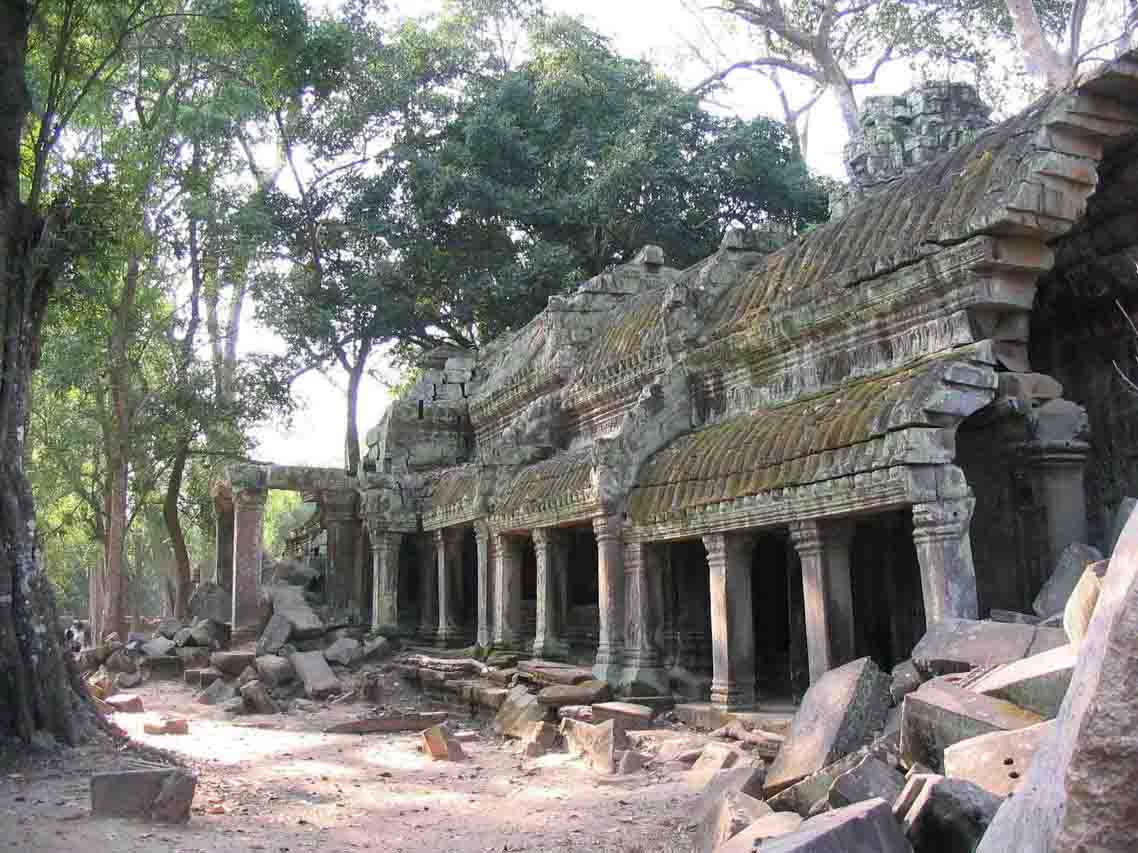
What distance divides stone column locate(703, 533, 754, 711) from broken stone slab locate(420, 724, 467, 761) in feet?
8.35

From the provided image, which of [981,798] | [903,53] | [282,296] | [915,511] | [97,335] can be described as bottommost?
[981,798]

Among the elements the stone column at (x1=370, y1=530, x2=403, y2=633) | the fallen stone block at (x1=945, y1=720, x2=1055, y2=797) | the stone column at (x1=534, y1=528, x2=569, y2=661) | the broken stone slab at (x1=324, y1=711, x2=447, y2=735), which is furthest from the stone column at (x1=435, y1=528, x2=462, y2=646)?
the fallen stone block at (x1=945, y1=720, x2=1055, y2=797)

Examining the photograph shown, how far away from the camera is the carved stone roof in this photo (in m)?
8.00

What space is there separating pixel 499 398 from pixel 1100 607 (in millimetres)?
16344

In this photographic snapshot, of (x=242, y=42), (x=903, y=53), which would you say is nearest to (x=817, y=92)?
(x=903, y=53)

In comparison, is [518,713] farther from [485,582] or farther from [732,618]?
[485,582]

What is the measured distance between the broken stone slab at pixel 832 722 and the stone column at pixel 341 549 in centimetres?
1414

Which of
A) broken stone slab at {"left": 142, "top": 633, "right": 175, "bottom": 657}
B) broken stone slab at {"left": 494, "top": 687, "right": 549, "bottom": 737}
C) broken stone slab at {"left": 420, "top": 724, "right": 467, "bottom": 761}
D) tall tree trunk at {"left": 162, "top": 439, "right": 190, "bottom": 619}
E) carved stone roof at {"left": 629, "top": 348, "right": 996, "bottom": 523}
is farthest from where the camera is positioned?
tall tree trunk at {"left": 162, "top": 439, "right": 190, "bottom": 619}

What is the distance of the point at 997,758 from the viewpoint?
183 inches

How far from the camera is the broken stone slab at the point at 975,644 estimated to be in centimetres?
636

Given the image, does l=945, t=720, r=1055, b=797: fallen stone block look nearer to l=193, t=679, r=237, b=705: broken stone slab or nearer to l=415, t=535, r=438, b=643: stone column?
l=193, t=679, r=237, b=705: broken stone slab

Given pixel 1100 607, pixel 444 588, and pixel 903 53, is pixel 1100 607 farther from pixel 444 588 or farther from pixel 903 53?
pixel 903 53

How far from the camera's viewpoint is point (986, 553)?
9.63 meters

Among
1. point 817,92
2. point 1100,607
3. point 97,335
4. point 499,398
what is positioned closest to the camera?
point 1100,607
